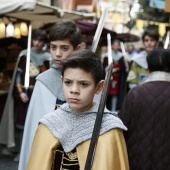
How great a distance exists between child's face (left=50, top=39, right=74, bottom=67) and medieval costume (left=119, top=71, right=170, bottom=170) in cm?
69

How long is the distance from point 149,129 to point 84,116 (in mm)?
904

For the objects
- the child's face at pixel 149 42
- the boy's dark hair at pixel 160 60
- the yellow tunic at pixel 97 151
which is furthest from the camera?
the child's face at pixel 149 42

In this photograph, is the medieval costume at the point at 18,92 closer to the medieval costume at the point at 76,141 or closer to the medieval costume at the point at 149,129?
the medieval costume at the point at 149,129

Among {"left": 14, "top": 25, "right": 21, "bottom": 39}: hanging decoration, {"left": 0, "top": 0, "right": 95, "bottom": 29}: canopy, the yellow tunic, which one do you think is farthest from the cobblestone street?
the yellow tunic

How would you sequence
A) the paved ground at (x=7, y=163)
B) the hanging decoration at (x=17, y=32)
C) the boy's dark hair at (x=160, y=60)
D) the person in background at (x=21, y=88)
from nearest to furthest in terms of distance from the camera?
Answer: the boy's dark hair at (x=160, y=60) → the paved ground at (x=7, y=163) → the person in background at (x=21, y=88) → the hanging decoration at (x=17, y=32)

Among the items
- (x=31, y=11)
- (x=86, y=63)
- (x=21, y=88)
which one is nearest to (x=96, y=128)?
(x=86, y=63)

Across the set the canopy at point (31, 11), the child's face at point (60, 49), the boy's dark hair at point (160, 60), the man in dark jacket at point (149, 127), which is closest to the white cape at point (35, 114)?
the child's face at point (60, 49)

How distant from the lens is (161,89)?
133 inches

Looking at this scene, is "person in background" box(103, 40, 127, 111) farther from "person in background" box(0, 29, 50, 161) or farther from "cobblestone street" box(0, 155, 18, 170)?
"cobblestone street" box(0, 155, 18, 170)

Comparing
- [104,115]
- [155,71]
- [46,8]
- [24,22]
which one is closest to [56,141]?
[104,115]

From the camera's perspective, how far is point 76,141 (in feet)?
8.26

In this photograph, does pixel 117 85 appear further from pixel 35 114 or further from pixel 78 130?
pixel 78 130

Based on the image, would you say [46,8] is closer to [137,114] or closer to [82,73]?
[137,114]

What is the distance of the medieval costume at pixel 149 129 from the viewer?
10.9 feet
